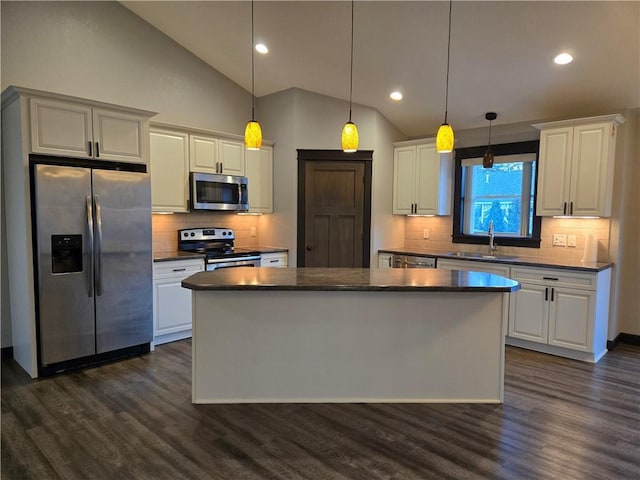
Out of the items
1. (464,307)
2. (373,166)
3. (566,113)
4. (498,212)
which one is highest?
(566,113)

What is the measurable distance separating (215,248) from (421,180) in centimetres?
274

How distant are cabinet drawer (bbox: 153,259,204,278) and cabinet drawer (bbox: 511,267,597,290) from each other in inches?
133

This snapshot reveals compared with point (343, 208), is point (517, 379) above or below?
below

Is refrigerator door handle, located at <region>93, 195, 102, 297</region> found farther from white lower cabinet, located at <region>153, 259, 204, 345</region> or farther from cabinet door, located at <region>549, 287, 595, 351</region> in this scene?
cabinet door, located at <region>549, 287, 595, 351</region>

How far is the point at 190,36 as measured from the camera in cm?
446

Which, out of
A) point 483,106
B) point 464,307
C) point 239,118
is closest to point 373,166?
point 483,106

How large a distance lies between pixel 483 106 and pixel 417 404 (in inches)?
132

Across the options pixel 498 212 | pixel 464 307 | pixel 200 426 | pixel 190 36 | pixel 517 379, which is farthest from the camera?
pixel 498 212

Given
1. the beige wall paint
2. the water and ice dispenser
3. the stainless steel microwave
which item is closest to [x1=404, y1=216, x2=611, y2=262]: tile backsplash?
the beige wall paint

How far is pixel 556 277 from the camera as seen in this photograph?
3.93 m

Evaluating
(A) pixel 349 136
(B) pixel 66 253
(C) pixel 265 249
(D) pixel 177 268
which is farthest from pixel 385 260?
(B) pixel 66 253

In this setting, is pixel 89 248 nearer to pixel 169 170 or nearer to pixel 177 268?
pixel 177 268

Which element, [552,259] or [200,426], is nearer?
[200,426]

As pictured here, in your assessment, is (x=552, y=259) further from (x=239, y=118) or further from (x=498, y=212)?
(x=239, y=118)
